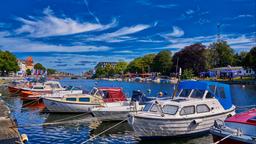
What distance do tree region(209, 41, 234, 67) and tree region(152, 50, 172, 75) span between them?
2174cm

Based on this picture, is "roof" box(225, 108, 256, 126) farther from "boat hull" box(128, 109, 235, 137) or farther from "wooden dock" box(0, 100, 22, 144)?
"wooden dock" box(0, 100, 22, 144)

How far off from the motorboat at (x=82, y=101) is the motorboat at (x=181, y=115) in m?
11.9

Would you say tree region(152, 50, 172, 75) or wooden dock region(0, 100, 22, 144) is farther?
tree region(152, 50, 172, 75)

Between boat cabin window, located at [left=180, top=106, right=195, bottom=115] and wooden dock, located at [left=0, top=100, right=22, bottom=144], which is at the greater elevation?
boat cabin window, located at [left=180, top=106, right=195, bottom=115]

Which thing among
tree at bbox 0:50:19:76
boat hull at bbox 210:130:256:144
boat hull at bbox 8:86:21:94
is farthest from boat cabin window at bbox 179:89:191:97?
tree at bbox 0:50:19:76

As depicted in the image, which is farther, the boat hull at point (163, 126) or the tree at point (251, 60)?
the tree at point (251, 60)

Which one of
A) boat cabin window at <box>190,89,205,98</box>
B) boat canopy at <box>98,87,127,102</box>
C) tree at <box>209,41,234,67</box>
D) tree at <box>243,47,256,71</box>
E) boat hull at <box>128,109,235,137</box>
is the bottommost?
boat hull at <box>128,109,235,137</box>

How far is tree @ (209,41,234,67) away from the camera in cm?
16162

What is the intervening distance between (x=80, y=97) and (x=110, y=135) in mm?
11044

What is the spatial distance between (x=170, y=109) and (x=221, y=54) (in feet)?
494

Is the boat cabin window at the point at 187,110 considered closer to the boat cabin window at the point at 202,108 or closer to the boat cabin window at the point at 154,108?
the boat cabin window at the point at 202,108

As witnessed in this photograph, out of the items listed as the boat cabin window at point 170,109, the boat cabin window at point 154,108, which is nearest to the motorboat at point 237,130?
the boat cabin window at point 170,109

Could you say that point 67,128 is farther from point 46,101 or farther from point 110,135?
point 46,101

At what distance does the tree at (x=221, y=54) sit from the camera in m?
162
